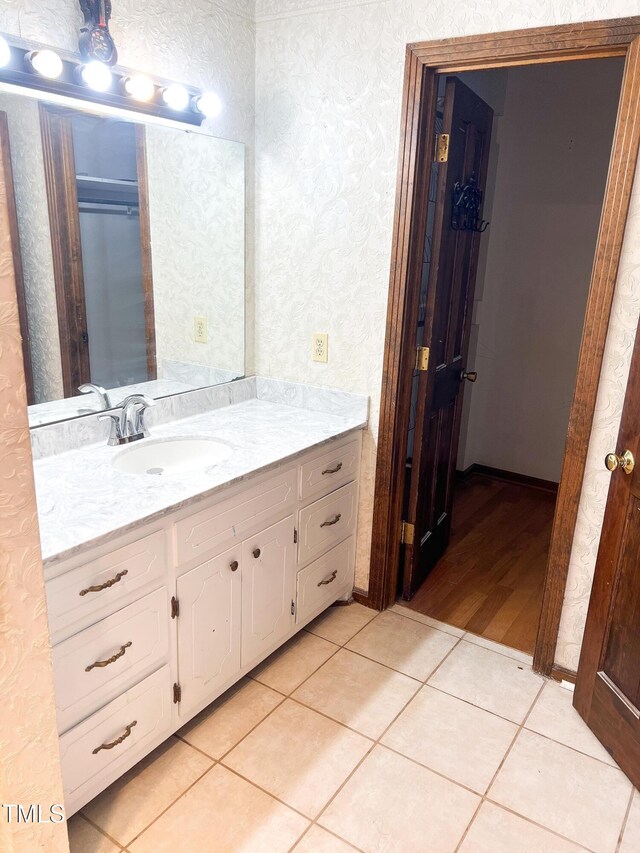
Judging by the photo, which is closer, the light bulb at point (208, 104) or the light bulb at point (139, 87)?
the light bulb at point (139, 87)

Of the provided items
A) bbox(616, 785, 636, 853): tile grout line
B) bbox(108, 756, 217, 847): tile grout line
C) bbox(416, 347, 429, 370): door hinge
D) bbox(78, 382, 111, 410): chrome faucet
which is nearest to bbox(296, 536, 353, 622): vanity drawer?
bbox(108, 756, 217, 847): tile grout line

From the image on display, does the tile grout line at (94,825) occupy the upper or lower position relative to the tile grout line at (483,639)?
lower

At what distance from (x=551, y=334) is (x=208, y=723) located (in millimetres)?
2932

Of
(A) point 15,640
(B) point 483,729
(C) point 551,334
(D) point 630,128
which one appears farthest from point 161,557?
(C) point 551,334

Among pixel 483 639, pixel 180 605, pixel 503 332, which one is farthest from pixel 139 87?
pixel 503 332

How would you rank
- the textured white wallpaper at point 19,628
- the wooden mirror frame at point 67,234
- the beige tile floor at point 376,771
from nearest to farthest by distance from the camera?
the textured white wallpaper at point 19,628 → the beige tile floor at point 376,771 → the wooden mirror frame at point 67,234

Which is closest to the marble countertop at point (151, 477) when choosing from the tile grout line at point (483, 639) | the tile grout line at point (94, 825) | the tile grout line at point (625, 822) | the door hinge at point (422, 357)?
the door hinge at point (422, 357)

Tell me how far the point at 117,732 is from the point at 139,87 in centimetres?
183

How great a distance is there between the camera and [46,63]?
1633mm

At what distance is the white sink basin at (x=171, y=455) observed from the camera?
6.72ft

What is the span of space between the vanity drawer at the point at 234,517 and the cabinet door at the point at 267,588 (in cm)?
6

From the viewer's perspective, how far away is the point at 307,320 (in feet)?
8.13

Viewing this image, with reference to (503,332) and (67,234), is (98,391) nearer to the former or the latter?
(67,234)

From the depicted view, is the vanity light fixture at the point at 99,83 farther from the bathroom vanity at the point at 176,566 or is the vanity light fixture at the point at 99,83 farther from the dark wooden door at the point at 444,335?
the bathroom vanity at the point at 176,566
